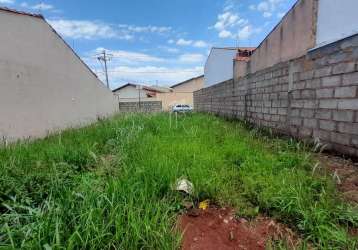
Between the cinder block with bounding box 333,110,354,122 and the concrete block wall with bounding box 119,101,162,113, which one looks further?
the concrete block wall with bounding box 119,101,162,113

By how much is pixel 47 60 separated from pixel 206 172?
7253 mm

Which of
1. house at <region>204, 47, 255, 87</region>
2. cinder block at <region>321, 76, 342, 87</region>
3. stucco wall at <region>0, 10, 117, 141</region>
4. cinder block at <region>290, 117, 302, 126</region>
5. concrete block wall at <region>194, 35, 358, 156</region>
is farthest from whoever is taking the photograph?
house at <region>204, 47, 255, 87</region>

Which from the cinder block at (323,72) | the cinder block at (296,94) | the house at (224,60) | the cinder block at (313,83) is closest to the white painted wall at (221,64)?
the house at (224,60)

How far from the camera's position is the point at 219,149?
12.7 ft

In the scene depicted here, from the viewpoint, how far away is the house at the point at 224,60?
42.8ft

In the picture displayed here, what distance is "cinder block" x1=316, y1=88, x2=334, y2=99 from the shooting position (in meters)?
3.58

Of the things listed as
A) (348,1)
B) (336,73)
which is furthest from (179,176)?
(348,1)

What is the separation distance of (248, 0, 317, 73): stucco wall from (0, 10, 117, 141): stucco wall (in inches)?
257

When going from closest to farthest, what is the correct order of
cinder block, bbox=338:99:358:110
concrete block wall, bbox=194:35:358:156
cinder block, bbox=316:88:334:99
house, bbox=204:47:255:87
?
cinder block, bbox=338:99:358:110, concrete block wall, bbox=194:35:358:156, cinder block, bbox=316:88:334:99, house, bbox=204:47:255:87

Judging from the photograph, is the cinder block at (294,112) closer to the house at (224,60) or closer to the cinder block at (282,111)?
the cinder block at (282,111)

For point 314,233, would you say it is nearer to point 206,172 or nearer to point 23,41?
point 206,172

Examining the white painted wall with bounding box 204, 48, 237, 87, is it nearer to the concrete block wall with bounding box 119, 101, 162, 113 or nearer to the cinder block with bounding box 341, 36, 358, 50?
the cinder block with bounding box 341, 36, 358, 50

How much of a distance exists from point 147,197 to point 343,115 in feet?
9.42

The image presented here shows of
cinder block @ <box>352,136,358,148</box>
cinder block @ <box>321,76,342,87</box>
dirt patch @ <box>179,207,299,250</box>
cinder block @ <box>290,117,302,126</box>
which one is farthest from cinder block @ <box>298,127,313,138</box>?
dirt patch @ <box>179,207,299,250</box>
